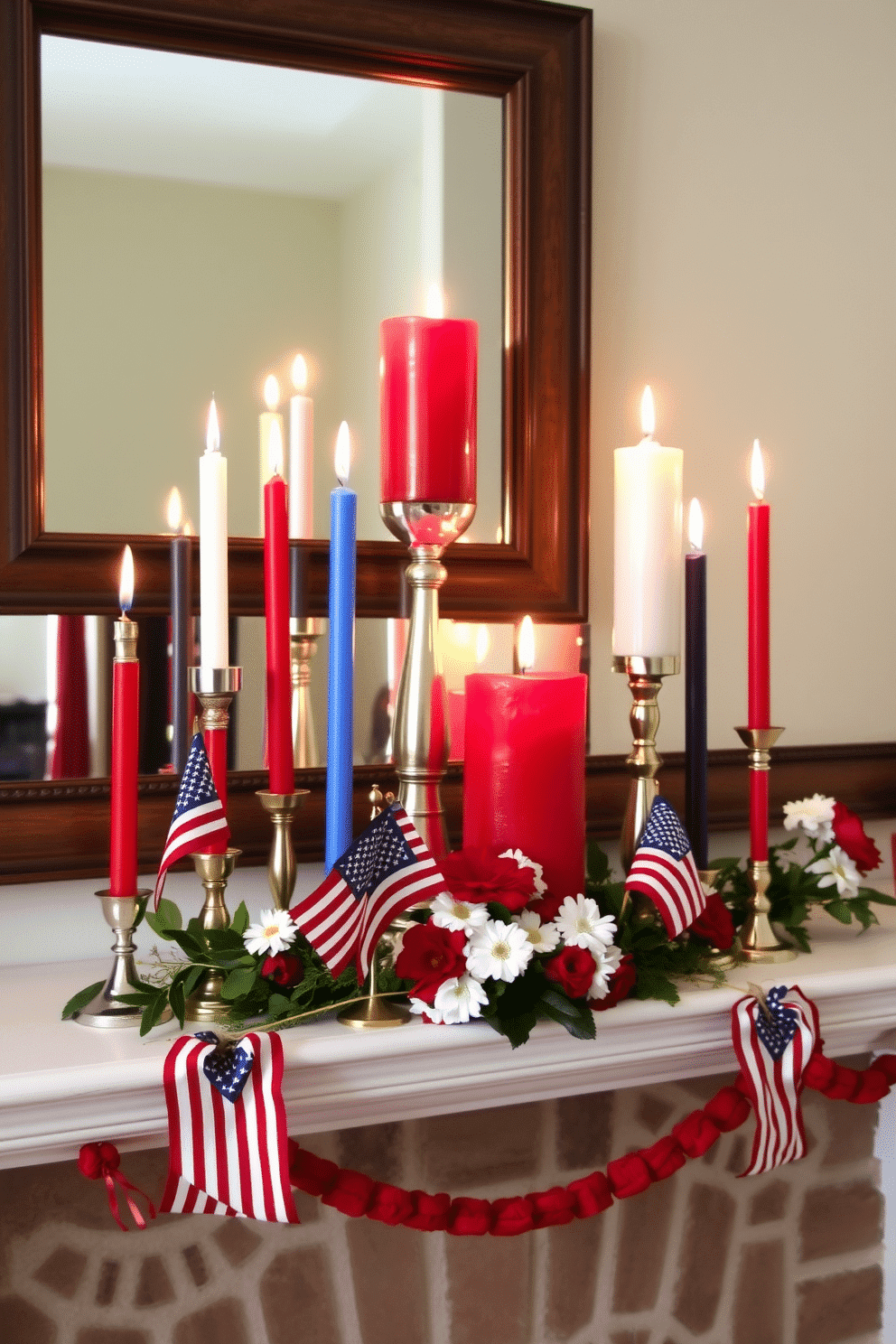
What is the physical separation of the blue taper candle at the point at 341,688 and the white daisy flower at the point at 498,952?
131 millimetres

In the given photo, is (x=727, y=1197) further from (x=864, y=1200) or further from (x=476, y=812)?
(x=476, y=812)

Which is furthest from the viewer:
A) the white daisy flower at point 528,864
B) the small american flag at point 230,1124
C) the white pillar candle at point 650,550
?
the white pillar candle at point 650,550

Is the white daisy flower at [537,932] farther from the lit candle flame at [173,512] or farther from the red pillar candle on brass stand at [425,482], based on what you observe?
the lit candle flame at [173,512]

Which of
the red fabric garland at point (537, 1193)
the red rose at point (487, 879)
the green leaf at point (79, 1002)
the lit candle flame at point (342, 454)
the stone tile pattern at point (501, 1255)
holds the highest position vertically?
the lit candle flame at point (342, 454)

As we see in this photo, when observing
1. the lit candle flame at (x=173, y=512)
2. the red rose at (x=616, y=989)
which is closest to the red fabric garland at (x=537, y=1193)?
the red rose at (x=616, y=989)

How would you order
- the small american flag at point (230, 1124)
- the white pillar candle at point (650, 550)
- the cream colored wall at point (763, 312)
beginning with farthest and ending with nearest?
the cream colored wall at point (763, 312) → the white pillar candle at point (650, 550) → the small american flag at point (230, 1124)

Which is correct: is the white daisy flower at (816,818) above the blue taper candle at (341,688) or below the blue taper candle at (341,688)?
below

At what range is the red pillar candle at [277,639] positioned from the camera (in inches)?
32.0

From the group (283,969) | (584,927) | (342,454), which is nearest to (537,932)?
(584,927)

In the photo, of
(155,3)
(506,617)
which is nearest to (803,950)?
(506,617)

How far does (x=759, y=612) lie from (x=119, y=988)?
0.55 meters

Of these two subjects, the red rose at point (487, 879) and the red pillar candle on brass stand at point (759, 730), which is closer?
the red rose at point (487, 879)

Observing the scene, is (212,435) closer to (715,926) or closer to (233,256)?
(233,256)

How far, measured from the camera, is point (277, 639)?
0.82 metres
